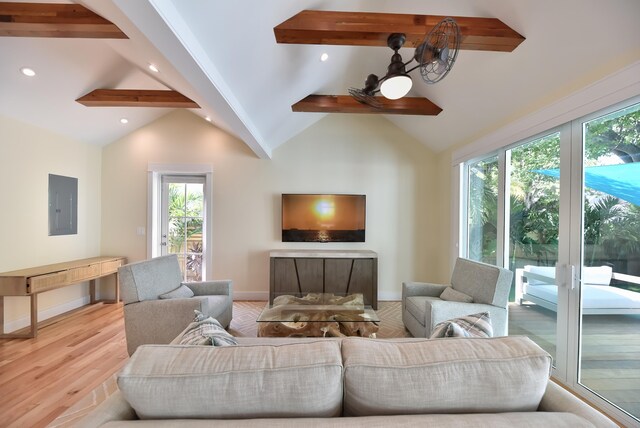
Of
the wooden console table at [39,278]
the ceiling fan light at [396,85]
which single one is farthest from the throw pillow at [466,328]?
the wooden console table at [39,278]

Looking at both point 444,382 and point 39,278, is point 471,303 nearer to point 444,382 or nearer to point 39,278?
point 444,382

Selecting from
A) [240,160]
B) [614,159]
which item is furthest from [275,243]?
[614,159]

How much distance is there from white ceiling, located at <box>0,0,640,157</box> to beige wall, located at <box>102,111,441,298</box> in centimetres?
56

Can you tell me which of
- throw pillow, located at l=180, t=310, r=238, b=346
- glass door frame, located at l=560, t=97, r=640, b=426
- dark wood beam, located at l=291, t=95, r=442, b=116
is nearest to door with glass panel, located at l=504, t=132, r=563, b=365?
glass door frame, located at l=560, t=97, r=640, b=426

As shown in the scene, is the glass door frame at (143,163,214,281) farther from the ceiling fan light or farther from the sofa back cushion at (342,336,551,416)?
the sofa back cushion at (342,336,551,416)

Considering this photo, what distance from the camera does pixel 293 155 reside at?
15.6 ft

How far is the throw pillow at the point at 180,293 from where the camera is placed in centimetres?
287

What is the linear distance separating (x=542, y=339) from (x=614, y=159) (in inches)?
66.2

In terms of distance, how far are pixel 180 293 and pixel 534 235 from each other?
11.6ft

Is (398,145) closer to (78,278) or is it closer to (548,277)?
(548,277)

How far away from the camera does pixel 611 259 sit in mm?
2076

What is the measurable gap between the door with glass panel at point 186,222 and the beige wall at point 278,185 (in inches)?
11.7

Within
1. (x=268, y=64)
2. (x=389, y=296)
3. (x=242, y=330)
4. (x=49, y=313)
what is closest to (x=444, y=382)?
(x=268, y=64)

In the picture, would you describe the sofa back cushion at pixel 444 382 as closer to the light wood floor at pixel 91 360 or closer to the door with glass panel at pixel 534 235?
the light wood floor at pixel 91 360
